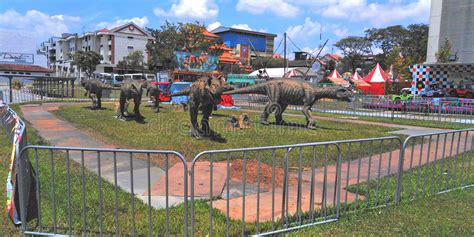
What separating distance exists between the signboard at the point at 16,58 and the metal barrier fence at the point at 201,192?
40128 mm

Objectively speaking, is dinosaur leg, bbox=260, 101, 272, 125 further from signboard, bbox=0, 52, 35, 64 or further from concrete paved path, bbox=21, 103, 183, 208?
signboard, bbox=0, 52, 35, 64

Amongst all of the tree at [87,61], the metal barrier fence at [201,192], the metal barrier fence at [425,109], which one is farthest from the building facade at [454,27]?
the tree at [87,61]

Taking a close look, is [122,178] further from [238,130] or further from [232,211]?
[238,130]

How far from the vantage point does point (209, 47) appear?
51188 millimetres

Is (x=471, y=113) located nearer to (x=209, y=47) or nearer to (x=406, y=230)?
(x=406, y=230)

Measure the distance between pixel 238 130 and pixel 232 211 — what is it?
659 cm

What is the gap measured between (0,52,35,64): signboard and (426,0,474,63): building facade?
41.3 meters

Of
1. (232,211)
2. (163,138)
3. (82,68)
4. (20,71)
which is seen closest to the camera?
(232,211)

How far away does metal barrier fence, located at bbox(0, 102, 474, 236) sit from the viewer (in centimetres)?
366

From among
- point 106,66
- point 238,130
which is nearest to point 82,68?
point 106,66

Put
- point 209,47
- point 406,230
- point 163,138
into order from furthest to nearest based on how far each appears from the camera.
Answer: point 209,47 < point 163,138 < point 406,230

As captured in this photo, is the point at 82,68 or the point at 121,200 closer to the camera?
the point at 121,200

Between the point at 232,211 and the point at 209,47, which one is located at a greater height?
the point at 209,47

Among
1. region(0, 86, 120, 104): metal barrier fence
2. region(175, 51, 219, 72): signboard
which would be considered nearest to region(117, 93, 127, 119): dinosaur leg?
region(0, 86, 120, 104): metal barrier fence
